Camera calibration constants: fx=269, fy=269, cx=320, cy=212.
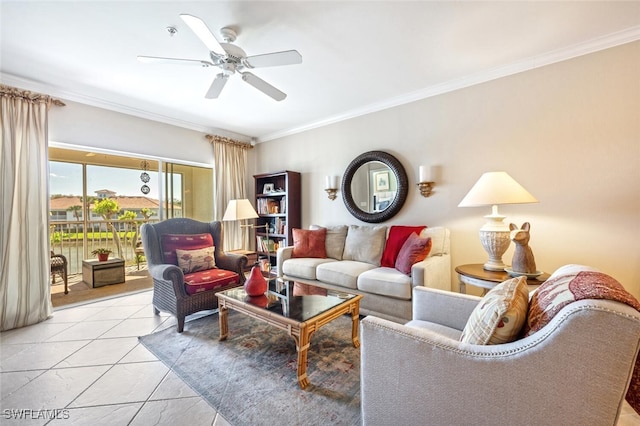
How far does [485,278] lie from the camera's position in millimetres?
2072

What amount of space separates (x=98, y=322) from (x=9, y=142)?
2.02 m

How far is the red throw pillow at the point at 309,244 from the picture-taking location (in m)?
3.61

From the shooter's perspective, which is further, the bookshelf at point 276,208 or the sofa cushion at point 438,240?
the bookshelf at point 276,208

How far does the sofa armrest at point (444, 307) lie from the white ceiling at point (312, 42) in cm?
196

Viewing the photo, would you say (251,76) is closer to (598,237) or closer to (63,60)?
(63,60)

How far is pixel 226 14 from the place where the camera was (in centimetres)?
195

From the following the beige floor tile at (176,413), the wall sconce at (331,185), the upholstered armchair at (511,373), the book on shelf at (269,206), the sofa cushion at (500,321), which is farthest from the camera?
the book on shelf at (269,206)

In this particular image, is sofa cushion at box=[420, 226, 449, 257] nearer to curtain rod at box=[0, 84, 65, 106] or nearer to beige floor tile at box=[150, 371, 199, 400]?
beige floor tile at box=[150, 371, 199, 400]

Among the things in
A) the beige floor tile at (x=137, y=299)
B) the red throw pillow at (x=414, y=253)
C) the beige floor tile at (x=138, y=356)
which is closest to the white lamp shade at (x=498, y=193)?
the red throw pillow at (x=414, y=253)

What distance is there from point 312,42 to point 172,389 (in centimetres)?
277

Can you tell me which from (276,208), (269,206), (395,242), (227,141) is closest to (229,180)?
(227,141)

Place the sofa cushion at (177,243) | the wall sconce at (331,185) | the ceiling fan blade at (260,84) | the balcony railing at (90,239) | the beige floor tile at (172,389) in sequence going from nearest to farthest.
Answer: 1. the beige floor tile at (172,389)
2. the ceiling fan blade at (260,84)
3. the sofa cushion at (177,243)
4. the wall sconce at (331,185)
5. the balcony railing at (90,239)

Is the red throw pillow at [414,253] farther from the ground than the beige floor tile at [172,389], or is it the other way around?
the red throw pillow at [414,253]

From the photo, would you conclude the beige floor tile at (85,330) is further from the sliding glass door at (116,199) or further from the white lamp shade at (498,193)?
the white lamp shade at (498,193)
